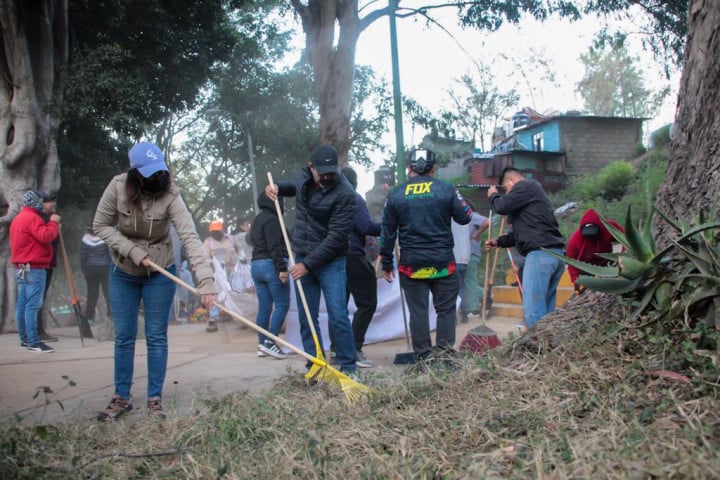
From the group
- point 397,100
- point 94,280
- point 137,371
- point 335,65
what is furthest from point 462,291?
point 94,280

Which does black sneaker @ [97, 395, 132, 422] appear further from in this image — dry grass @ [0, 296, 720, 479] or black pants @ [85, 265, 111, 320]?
black pants @ [85, 265, 111, 320]

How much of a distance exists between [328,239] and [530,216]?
1866mm

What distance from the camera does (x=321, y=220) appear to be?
5.45 metres

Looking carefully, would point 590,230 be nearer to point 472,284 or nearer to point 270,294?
point 270,294

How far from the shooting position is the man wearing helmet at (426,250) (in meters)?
5.61

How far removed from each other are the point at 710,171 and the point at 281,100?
87.7 ft

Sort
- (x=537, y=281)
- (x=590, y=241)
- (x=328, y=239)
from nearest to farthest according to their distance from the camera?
1. (x=328, y=239)
2. (x=590, y=241)
3. (x=537, y=281)

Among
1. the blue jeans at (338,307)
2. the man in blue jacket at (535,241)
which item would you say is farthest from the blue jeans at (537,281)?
the blue jeans at (338,307)

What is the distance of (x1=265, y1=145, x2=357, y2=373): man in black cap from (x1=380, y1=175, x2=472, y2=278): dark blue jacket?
1.78 ft

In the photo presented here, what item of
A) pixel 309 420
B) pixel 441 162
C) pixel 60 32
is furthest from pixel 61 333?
pixel 441 162

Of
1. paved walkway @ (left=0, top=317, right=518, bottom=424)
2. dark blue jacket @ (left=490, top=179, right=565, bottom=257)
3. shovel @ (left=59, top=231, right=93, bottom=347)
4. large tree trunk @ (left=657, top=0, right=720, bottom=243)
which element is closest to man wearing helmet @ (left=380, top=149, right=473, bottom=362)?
dark blue jacket @ (left=490, top=179, right=565, bottom=257)

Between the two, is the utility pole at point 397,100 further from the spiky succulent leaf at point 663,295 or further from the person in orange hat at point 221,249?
the spiky succulent leaf at point 663,295

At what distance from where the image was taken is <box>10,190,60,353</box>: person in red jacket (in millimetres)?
7914

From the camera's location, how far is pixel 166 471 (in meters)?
3.01
